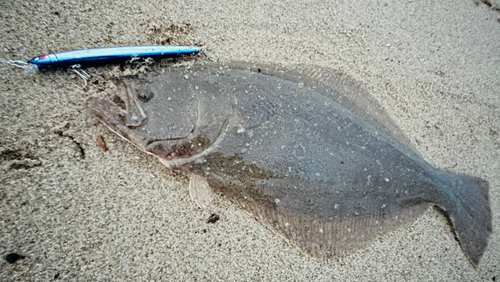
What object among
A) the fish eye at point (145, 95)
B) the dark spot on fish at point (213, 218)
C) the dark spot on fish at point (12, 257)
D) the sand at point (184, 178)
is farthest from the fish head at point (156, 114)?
the dark spot on fish at point (12, 257)

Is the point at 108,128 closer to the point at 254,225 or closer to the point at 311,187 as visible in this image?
the point at 254,225

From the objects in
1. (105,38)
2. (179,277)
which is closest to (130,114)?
(105,38)

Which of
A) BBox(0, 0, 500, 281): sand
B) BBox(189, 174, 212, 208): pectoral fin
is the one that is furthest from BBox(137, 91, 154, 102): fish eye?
BBox(189, 174, 212, 208): pectoral fin

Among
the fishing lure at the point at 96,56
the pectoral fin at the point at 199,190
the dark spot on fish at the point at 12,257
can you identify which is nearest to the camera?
the dark spot on fish at the point at 12,257

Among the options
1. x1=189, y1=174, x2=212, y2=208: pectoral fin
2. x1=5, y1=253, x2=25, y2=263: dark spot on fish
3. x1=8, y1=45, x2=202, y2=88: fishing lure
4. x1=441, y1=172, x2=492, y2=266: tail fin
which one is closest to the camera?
x1=5, y1=253, x2=25, y2=263: dark spot on fish

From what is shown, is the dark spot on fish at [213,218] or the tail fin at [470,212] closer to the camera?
the dark spot on fish at [213,218]

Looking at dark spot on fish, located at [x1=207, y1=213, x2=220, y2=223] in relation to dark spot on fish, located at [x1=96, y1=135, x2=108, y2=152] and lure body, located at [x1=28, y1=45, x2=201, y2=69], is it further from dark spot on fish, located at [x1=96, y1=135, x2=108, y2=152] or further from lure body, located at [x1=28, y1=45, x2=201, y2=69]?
lure body, located at [x1=28, y1=45, x2=201, y2=69]

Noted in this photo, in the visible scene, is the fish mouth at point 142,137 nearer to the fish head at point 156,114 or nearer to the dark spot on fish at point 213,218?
the fish head at point 156,114

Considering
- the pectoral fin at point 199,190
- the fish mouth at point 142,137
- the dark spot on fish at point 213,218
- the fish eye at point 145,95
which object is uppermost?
the fish eye at point 145,95
